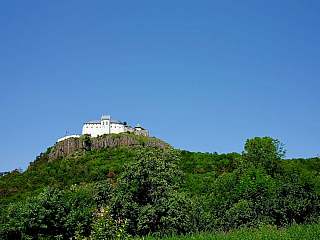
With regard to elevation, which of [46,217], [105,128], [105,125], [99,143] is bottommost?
[46,217]

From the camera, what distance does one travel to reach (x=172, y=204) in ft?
95.6

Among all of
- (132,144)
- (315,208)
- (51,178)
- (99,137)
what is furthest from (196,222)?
(99,137)

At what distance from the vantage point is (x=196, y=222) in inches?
1396

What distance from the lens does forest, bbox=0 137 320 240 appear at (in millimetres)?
27484

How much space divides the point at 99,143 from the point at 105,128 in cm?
1051

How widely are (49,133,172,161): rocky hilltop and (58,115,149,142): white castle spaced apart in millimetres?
6288

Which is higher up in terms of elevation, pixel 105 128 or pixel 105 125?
pixel 105 125

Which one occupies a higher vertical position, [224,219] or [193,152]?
[193,152]

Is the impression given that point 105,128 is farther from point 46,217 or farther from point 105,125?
point 46,217

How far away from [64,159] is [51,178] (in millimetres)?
25364

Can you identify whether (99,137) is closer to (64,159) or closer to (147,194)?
(64,159)

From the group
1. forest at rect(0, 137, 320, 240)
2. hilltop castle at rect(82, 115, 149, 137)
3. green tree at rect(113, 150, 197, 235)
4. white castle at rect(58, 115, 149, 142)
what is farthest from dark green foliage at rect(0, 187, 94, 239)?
hilltop castle at rect(82, 115, 149, 137)

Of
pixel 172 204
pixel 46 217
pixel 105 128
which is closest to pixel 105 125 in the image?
pixel 105 128

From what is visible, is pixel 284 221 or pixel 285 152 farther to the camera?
pixel 285 152
